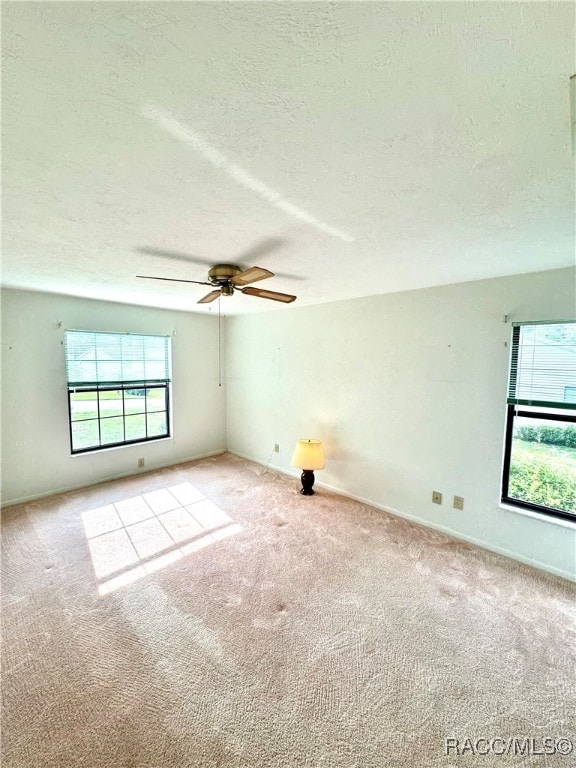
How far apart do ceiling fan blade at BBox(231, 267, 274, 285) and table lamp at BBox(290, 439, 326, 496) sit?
6.99 ft

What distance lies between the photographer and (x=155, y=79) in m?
0.76

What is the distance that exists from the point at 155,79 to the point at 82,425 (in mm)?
3935

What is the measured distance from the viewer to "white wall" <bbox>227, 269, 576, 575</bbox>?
8.01 ft

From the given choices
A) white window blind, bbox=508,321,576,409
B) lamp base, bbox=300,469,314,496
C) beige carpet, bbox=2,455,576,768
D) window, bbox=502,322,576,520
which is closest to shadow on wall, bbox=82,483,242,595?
beige carpet, bbox=2,455,576,768

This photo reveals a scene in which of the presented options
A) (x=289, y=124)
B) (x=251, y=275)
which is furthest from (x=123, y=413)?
(x=289, y=124)

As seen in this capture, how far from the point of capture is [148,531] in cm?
282

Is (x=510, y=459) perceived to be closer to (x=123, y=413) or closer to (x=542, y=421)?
(x=542, y=421)

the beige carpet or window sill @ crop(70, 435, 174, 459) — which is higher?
window sill @ crop(70, 435, 174, 459)

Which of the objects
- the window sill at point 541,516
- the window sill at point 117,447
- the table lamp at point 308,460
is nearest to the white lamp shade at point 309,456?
the table lamp at point 308,460

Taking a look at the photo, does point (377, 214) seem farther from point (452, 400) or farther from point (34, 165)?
point (452, 400)

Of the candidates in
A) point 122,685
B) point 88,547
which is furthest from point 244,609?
point 88,547

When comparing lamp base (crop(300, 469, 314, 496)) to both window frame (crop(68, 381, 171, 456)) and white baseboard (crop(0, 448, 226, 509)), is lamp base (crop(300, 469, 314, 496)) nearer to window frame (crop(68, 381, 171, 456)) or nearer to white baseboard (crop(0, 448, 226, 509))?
white baseboard (crop(0, 448, 226, 509))

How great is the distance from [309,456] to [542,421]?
2167 mm

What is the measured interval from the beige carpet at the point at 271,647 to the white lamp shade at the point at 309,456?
28.4 inches
